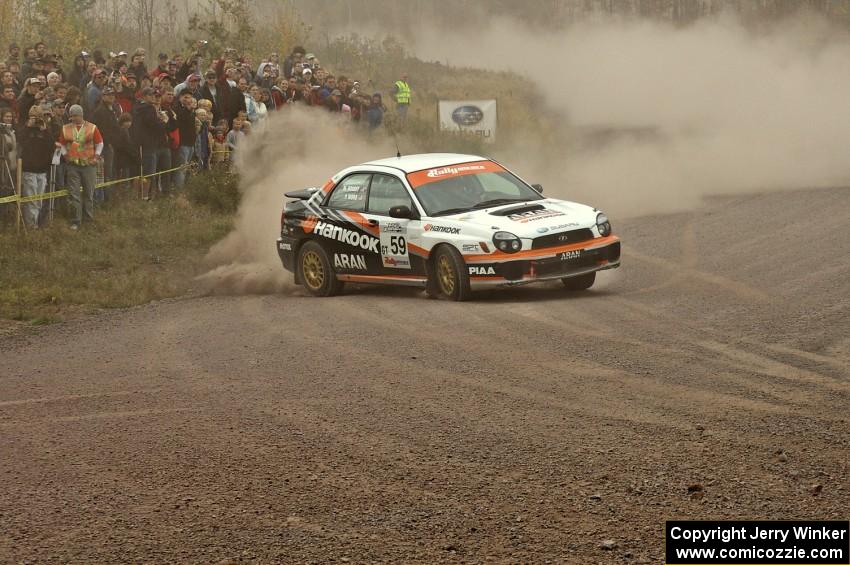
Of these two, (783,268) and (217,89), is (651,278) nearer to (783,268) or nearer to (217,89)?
(783,268)

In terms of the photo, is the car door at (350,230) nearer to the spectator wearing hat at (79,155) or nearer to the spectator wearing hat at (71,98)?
the spectator wearing hat at (79,155)

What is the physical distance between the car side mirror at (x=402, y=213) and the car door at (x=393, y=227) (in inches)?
2.7

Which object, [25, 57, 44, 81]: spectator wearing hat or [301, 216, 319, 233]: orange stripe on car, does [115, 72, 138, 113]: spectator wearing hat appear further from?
[301, 216, 319, 233]: orange stripe on car

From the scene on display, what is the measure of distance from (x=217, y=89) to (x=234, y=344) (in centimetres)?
1111

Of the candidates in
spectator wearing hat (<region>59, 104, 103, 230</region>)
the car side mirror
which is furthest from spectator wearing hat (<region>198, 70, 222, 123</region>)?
the car side mirror

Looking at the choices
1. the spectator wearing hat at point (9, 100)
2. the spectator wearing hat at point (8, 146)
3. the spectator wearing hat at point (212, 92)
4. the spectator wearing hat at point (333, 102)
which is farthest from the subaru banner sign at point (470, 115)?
the spectator wearing hat at point (8, 146)

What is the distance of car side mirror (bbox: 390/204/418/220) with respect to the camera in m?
13.2

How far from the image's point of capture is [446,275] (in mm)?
12945

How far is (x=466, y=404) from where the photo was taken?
8.23 meters

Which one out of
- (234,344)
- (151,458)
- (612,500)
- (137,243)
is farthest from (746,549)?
(137,243)

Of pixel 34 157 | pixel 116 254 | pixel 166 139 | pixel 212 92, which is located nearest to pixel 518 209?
pixel 116 254

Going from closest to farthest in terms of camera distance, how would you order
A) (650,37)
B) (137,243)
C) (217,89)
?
1. (137,243)
2. (217,89)
3. (650,37)

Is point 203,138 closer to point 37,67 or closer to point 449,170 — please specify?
point 37,67

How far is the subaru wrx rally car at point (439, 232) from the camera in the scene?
1254cm
